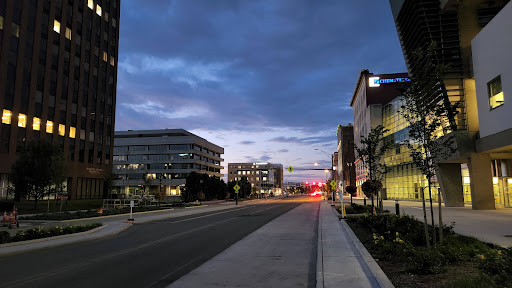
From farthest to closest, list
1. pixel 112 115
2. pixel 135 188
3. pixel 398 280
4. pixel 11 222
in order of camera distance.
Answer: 1. pixel 135 188
2. pixel 112 115
3. pixel 11 222
4. pixel 398 280

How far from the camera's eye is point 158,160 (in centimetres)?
10988

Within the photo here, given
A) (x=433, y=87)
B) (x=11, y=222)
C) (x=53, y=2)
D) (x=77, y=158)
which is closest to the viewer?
(x=433, y=87)

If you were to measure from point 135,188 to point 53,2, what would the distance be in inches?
2610

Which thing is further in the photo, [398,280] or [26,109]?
[26,109]

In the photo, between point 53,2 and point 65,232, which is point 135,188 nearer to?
point 53,2

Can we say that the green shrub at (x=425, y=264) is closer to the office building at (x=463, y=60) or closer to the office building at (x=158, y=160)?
the office building at (x=463, y=60)

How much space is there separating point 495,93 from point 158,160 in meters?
98.9

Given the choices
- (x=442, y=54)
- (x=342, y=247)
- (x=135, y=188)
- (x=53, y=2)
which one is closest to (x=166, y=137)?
(x=135, y=188)

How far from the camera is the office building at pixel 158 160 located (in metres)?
107

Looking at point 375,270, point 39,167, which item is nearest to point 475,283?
point 375,270

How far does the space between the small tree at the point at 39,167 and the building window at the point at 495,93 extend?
3762 cm

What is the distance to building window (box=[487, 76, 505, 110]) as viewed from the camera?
24.3 m

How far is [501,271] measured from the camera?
5848mm

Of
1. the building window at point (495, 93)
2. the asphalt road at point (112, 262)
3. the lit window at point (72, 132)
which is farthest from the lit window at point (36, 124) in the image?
the building window at point (495, 93)
